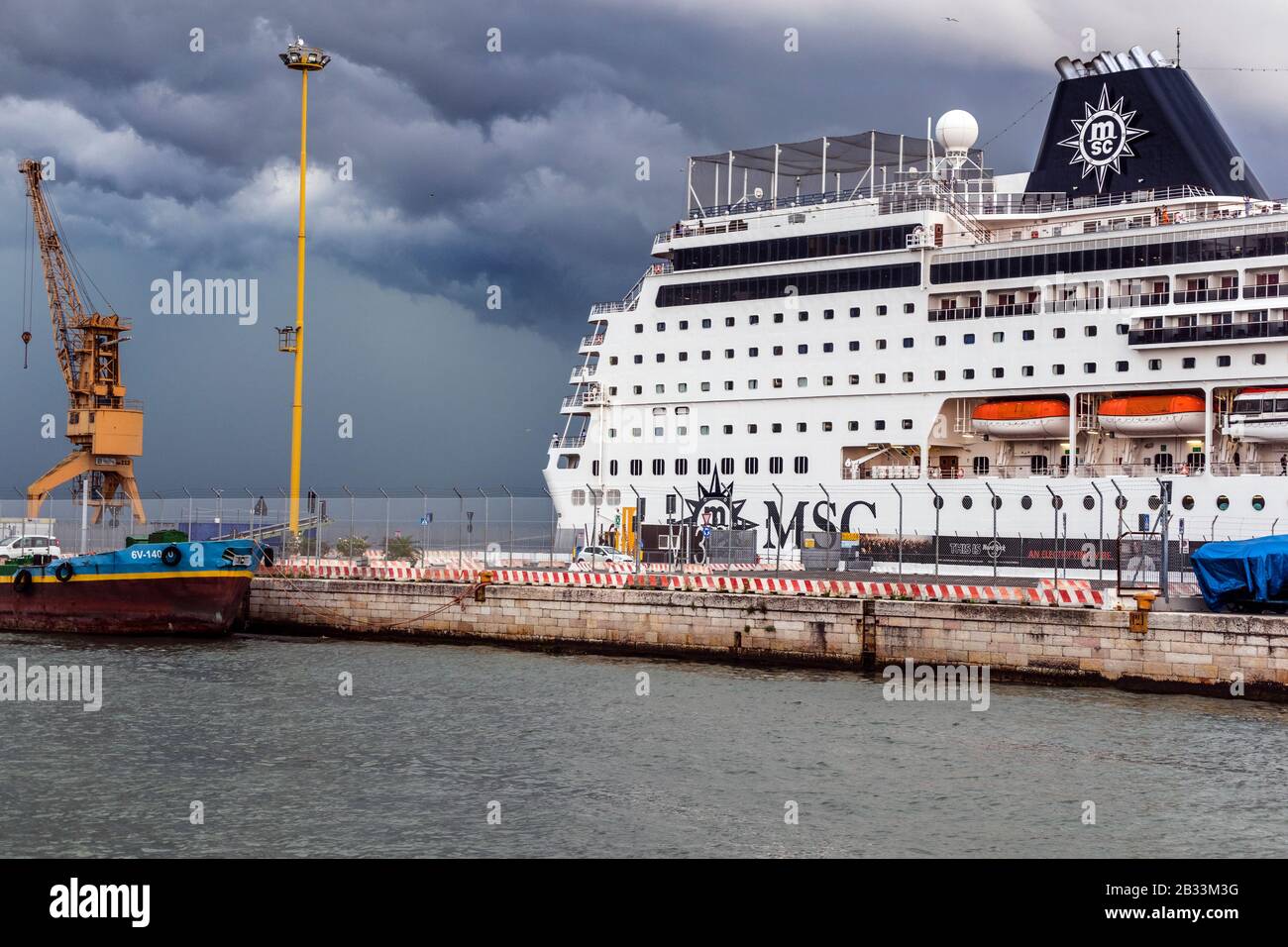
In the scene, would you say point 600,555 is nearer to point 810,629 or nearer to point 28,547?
point 810,629

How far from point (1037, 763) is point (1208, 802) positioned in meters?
2.74

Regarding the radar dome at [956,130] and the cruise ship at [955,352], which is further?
the radar dome at [956,130]

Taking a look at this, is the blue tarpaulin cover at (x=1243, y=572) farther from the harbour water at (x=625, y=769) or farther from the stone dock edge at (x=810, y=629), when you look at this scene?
the harbour water at (x=625, y=769)

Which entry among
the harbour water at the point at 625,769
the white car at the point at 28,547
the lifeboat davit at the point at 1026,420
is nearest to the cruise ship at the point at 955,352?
the lifeboat davit at the point at 1026,420

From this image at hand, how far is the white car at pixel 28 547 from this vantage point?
1631 inches

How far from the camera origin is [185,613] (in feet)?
117

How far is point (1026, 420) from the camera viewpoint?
4481cm

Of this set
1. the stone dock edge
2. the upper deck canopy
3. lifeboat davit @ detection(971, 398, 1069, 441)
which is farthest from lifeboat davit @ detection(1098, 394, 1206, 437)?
the stone dock edge

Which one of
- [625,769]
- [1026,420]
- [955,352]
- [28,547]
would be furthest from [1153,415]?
[28,547]

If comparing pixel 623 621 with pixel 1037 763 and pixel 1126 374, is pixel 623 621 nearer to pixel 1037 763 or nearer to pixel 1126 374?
pixel 1037 763

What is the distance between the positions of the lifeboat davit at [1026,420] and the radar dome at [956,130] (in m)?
11.5

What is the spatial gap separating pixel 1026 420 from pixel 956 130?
43.1 ft
